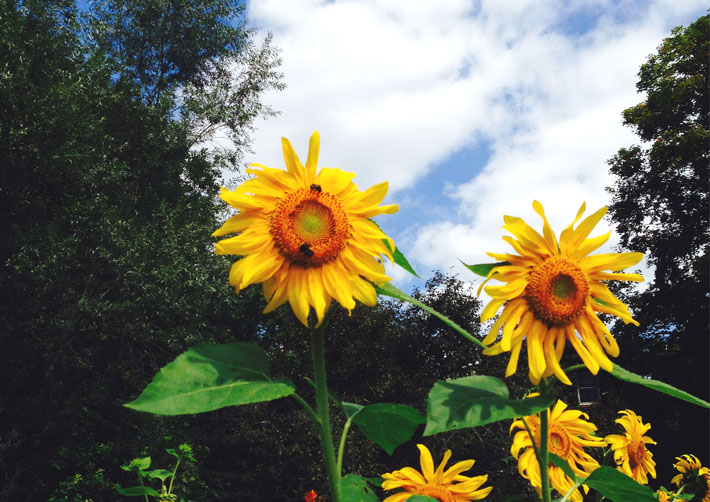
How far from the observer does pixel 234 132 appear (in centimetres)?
1526

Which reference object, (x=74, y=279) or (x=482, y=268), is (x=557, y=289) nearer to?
(x=482, y=268)

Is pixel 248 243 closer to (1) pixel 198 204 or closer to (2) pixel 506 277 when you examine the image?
(2) pixel 506 277

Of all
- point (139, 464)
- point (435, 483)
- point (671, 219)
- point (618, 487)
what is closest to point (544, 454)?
point (618, 487)

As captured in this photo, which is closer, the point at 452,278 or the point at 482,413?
the point at 482,413

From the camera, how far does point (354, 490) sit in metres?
0.98

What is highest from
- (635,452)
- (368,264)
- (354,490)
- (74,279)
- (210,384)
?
(74,279)

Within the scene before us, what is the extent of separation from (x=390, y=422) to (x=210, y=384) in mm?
300

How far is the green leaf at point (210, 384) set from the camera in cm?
62

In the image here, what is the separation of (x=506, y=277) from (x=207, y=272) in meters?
10.1

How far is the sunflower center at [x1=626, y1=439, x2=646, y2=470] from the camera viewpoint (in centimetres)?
222

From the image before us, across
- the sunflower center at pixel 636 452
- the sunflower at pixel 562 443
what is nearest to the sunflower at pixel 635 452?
the sunflower center at pixel 636 452

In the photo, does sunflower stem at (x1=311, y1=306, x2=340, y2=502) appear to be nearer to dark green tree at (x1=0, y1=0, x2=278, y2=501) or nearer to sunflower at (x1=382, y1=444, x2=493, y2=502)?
sunflower at (x1=382, y1=444, x2=493, y2=502)

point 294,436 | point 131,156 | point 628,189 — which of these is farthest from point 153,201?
point 628,189

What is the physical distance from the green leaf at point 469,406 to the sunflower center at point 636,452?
1732 millimetres
